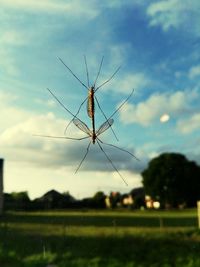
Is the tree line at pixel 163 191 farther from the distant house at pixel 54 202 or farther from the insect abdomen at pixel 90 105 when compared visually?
the insect abdomen at pixel 90 105

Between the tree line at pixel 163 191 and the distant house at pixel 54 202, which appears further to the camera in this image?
the tree line at pixel 163 191

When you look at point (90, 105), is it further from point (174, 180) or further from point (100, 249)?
point (174, 180)

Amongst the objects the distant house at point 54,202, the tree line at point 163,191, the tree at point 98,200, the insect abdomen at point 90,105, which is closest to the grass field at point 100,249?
the insect abdomen at point 90,105

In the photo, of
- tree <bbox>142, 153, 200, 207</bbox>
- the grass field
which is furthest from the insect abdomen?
tree <bbox>142, 153, 200, 207</bbox>

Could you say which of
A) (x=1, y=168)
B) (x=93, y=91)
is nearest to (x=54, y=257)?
(x=93, y=91)

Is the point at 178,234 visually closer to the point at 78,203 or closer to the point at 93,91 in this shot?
the point at 93,91

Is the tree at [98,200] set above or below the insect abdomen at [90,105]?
above

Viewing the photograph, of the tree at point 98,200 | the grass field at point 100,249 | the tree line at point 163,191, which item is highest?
the tree line at point 163,191

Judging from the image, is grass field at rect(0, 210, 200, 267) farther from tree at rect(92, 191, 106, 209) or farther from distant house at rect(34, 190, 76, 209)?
tree at rect(92, 191, 106, 209)

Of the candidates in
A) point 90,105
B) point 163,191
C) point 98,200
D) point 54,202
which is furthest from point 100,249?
point 163,191
